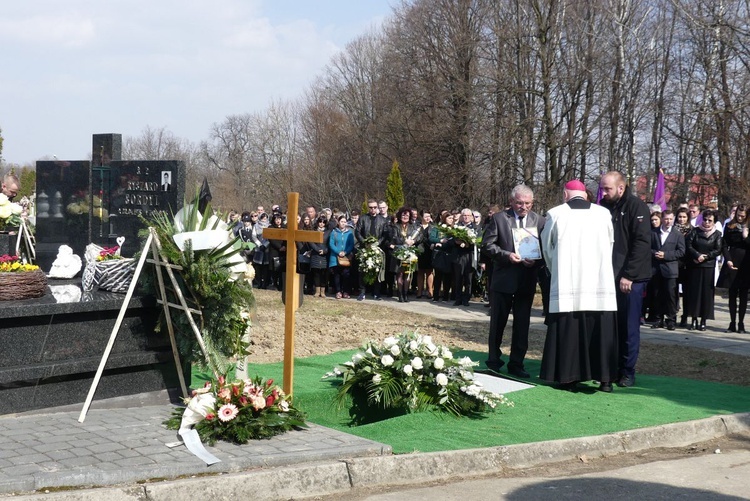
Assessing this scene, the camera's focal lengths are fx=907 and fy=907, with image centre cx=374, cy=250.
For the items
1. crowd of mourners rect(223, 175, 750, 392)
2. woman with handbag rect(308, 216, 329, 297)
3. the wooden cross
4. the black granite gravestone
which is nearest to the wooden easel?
the wooden cross

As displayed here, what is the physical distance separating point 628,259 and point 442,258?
9.05 meters

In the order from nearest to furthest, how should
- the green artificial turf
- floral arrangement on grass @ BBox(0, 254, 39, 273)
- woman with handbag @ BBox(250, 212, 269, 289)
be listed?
the green artificial turf < floral arrangement on grass @ BBox(0, 254, 39, 273) < woman with handbag @ BBox(250, 212, 269, 289)

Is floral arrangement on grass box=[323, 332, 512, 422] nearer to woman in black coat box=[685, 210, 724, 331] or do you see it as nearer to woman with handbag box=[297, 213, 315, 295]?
woman in black coat box=[685, 210, 724, 331]

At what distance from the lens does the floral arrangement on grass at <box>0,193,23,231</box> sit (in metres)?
10.0

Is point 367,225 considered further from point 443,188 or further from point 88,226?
point 443,188

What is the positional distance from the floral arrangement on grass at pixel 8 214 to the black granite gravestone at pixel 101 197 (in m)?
0.26

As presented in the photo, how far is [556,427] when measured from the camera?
7.33 meters

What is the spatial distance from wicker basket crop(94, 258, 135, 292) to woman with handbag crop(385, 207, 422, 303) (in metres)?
10.8

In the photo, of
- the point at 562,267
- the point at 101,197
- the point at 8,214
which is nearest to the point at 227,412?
the point at 562,267

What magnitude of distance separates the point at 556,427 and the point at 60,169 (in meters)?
6.82

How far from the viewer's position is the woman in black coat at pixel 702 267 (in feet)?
48.6

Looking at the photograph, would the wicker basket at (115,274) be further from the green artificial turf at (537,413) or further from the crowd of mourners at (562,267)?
the green artificial turf at (537,413)

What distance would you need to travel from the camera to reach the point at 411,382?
757cm

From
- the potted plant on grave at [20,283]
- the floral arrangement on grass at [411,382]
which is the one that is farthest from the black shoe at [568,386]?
the potted plant on grave at [20,283]
